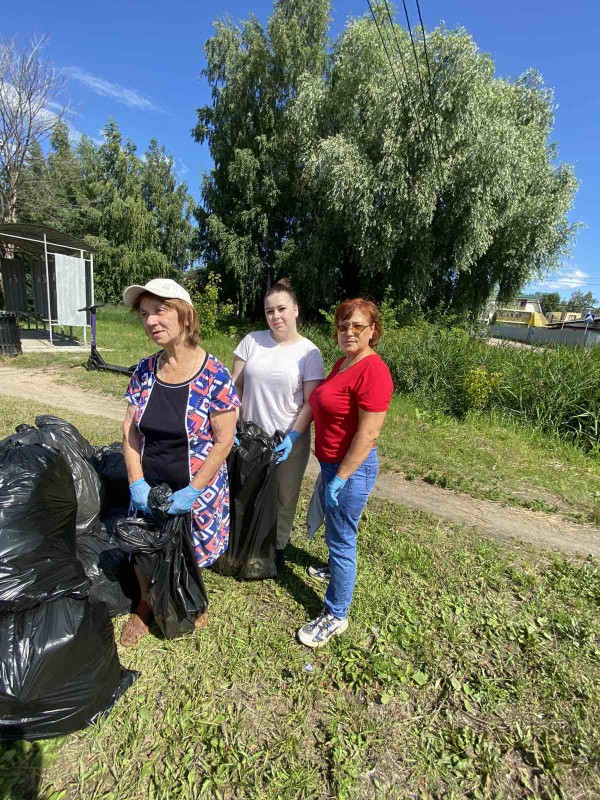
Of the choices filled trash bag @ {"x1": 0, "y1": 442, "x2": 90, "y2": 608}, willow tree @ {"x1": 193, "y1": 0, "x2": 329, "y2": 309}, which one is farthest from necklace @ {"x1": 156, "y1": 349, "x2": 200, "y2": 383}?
willow tree @ {"x1": 193, "y1": 0, "x2": 329, "y2": 309}

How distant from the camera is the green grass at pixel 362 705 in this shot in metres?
1.54

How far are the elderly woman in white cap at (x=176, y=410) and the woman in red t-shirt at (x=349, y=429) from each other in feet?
1.57

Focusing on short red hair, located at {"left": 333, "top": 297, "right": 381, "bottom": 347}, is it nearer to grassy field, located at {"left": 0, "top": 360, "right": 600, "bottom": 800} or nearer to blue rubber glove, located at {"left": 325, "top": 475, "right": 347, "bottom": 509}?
blue rubber glove, located at {"left": 325, "top": 475, "right": 347, "bottom": 509}

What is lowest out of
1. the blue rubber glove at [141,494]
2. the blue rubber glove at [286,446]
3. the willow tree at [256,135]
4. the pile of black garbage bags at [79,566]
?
the pile of black garbage bags at [79,566]

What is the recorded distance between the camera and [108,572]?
93.8 inches

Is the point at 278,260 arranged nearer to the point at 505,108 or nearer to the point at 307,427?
the point at 505,108

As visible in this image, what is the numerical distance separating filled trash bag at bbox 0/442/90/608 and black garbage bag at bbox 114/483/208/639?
10.8 inches

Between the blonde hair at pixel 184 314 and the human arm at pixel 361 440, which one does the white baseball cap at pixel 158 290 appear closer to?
Answer: the blonde hair at pixel 184 314

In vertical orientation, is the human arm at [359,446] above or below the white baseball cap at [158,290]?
below

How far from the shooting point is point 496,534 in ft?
11.1

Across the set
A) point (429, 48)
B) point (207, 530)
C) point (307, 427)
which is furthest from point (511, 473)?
point (429, 48)

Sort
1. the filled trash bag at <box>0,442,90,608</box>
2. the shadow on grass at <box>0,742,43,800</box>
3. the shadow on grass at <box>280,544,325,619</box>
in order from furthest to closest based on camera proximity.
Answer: the shadow on grass at <box>280,544,325,619</box>, the filled trash bag at <box>0,442,90,608</box>, the shadow on grass at <box>0,742,43,800</box>

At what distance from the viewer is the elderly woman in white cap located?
1.76 m

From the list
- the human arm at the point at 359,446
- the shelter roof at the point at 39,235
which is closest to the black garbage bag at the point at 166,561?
the human arm at the point at 359,446
